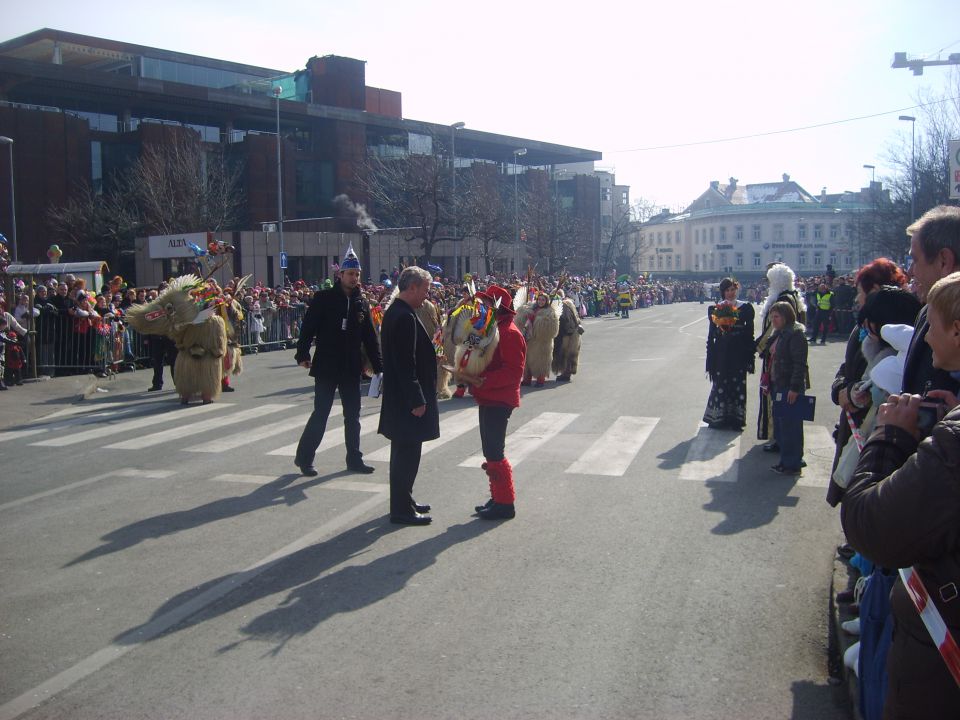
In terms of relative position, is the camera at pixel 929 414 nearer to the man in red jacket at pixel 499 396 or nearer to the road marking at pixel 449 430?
the man in red jacket at pixel 499 396

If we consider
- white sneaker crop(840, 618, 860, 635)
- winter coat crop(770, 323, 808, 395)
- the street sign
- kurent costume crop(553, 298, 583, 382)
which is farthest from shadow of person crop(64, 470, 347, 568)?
the street sign

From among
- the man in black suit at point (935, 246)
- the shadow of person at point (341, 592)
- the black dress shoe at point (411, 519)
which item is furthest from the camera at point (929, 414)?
the black dress shoe at point (411, 519)

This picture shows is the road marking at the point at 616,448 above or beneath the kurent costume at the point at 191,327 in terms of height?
beneath

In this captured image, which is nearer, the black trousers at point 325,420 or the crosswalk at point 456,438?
the black trousers at point 325,420

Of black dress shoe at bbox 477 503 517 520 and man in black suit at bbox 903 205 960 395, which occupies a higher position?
man in black suit at bbox 903 205 960 395

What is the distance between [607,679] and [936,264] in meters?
2.42

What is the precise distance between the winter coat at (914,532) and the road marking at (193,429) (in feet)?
28.5

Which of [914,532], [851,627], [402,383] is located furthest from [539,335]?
[914,532]

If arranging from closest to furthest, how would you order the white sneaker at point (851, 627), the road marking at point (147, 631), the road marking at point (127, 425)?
the road marking at point (147, 631) < the white sneaker at point (851, 627) < the road marking at point (127, 425)

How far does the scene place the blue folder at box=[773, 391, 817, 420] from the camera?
8.16 metres

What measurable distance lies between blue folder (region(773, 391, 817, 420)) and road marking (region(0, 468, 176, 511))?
5.85 metres

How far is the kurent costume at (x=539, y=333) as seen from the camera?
50.5 feet

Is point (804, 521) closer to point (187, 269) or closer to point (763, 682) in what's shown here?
point (763, 682)

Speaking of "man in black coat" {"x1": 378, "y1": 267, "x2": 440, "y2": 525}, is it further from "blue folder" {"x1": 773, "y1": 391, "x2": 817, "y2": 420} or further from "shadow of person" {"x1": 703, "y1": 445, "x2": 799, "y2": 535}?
"blue folder" {"x1": 773, "y1": 391, "x2": 817, "y2": 420}
